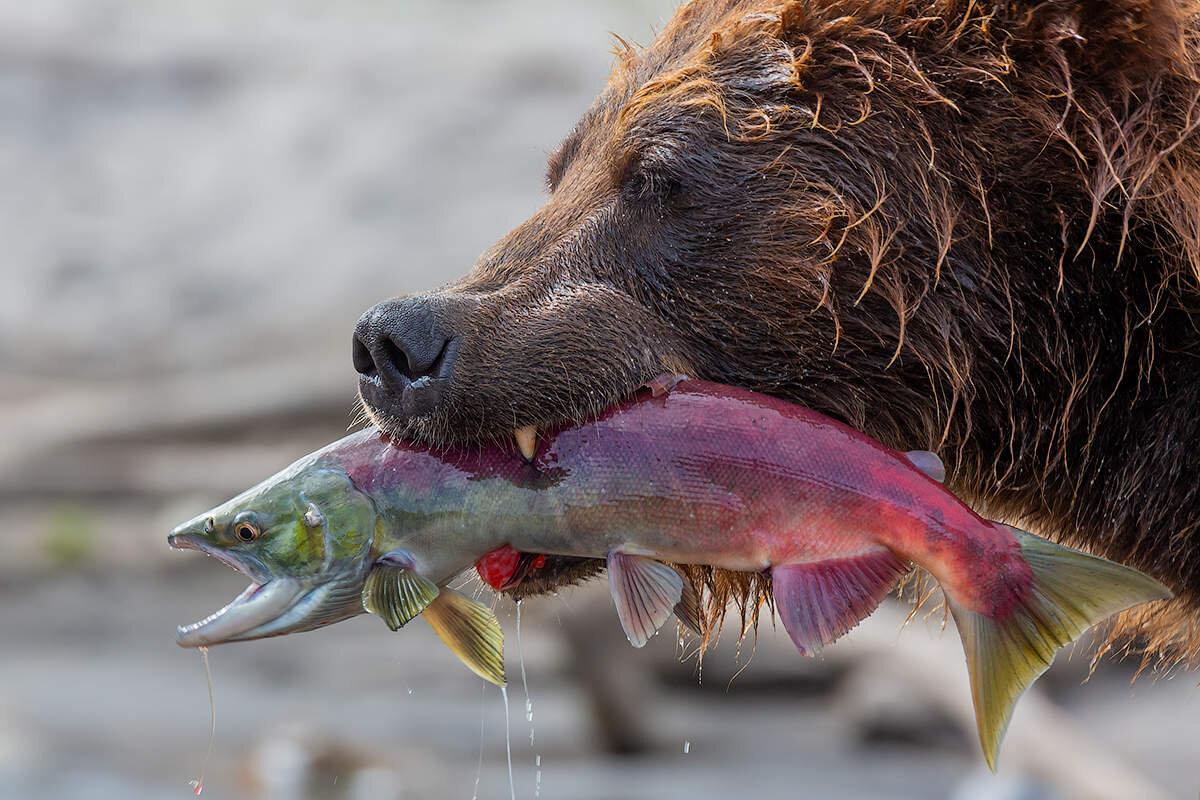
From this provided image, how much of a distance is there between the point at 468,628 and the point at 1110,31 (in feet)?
5.17

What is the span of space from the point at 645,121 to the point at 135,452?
7317mm

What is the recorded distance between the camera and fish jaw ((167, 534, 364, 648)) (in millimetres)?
2549

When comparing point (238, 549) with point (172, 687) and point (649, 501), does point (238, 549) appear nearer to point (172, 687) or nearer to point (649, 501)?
point (649, 501)

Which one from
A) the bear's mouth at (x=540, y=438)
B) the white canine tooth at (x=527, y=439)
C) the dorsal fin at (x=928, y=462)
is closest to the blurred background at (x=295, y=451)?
the bear's mouth at (x=540, y=438)

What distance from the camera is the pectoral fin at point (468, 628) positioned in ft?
8.59

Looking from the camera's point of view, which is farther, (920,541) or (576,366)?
(576,366)

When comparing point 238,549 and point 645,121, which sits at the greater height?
point 645,121

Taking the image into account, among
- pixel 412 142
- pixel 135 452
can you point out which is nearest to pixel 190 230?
pixel 412 142

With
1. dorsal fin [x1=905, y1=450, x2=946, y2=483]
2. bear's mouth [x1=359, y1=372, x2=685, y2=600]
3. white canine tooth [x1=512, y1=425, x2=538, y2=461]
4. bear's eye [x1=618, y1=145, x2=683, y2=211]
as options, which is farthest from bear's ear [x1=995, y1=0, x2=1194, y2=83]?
white canine tooth [x1=512, y1=425, x2=538, y2=461]

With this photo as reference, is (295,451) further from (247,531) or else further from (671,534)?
(671,534)

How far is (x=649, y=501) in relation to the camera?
2553mm

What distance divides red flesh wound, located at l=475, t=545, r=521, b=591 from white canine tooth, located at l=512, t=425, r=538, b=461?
0.17 m

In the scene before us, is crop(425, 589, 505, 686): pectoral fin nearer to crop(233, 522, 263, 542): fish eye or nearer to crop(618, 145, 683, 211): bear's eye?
crop(233, 522, 263, 542): fish eye

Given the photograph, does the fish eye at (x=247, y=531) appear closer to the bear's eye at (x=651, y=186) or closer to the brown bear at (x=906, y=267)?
the brown bear at (x=906, y=267)
